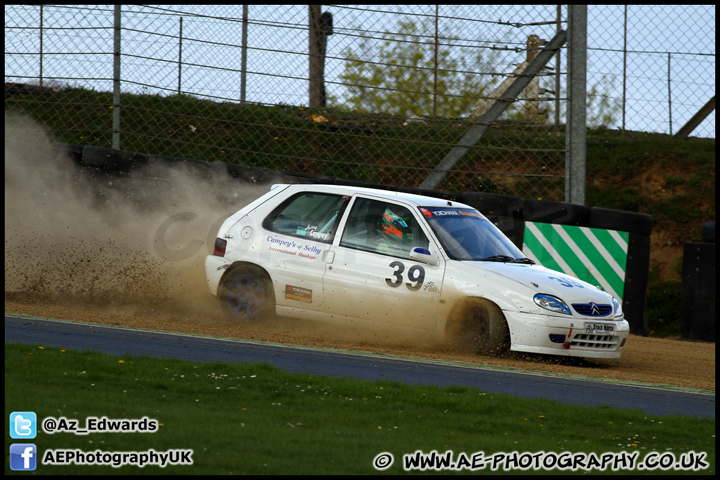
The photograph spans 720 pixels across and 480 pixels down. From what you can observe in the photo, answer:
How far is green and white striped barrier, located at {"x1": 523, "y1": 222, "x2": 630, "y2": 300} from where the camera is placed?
11.9m

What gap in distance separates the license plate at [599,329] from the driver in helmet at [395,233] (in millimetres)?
1857

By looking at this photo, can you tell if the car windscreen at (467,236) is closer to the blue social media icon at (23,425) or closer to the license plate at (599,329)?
the license plate at (599,329)

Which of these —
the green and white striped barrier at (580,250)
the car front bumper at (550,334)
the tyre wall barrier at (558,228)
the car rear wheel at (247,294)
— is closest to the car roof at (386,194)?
the car rear wheel at (247,294)

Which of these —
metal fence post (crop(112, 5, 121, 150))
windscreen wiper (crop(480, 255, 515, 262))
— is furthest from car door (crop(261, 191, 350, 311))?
metal fence post (crop(112, 5, 121, 150))

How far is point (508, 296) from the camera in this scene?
810 centimetres

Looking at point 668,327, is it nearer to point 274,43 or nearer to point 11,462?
point 274,43

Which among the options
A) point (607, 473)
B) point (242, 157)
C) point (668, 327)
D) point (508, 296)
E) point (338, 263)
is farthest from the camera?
point (242, 157)

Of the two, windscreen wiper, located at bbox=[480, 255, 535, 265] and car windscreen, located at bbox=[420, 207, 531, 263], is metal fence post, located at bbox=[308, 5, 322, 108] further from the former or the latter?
windscreen wiper, located at bbox=[480, 255, 535, 265]

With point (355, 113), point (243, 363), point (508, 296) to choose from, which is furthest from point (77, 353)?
point (355, 113)

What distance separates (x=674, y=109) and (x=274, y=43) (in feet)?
25.7

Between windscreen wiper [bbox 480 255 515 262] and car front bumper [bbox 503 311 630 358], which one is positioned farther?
windscreen wiper [bbox 480 255 515 262]

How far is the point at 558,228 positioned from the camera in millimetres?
12055

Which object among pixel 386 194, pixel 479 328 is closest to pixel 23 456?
pixel 479 328

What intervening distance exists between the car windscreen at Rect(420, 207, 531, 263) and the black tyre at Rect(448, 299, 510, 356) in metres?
0.56
